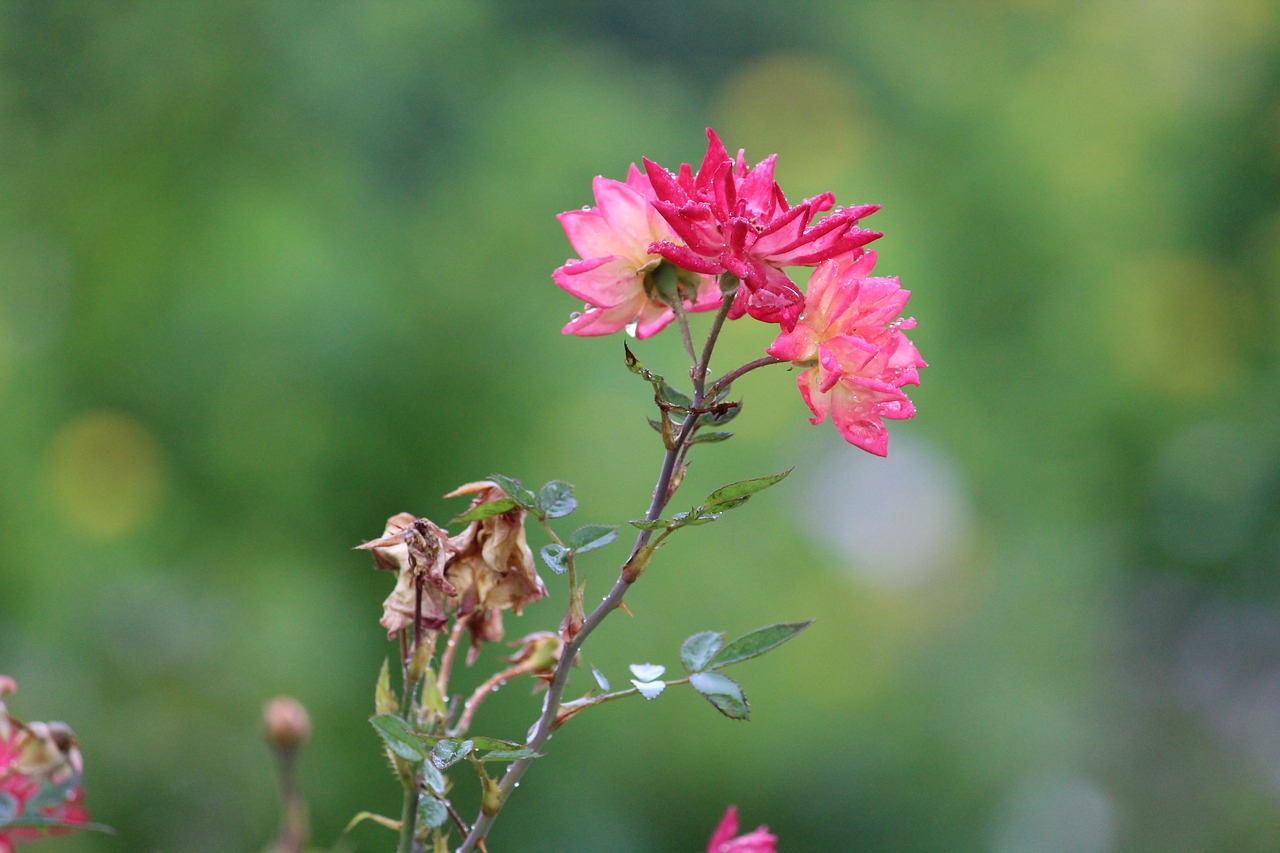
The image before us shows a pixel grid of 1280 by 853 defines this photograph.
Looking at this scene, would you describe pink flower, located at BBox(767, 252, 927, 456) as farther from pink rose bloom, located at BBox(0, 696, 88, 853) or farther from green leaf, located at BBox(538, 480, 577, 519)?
pink rose bloom, located at BBox(0, 696, 88, 853)

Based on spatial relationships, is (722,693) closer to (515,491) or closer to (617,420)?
(515,491)

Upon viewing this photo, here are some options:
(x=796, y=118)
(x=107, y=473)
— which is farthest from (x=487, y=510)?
(x=796, y=118)

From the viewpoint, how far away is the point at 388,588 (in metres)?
1.91

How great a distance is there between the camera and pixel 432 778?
1.11ft

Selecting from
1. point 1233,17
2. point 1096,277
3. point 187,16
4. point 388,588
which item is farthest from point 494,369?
point 1233,17

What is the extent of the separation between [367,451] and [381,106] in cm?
82

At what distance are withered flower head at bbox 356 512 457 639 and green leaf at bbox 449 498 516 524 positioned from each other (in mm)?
11

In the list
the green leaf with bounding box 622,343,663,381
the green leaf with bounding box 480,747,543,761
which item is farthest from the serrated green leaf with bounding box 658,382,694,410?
the green leaf with bounding box 480,747,543,761

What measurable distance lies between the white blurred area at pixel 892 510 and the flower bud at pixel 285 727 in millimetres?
1866

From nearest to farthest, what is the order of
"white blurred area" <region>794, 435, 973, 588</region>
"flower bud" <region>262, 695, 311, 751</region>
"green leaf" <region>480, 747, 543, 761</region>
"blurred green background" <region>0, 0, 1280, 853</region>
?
"green leaf" <region>480, 747, 543, 761</region> → "flower bud" <region>262, 695, 311, 751</region> → "blurred green background" <region>0, 0, 1280, 853</region> → "white blurred area" <region>794, 435, 973, 588</region>

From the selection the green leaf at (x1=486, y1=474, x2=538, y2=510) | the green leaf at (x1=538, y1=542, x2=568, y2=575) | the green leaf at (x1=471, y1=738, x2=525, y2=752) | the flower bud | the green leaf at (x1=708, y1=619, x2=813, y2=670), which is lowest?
the flower bud

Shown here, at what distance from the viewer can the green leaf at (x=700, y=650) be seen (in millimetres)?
407

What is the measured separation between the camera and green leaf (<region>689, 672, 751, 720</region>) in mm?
363

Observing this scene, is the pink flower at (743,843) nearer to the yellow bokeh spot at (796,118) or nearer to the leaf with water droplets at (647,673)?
the leaf with water droplets at (647,673)
